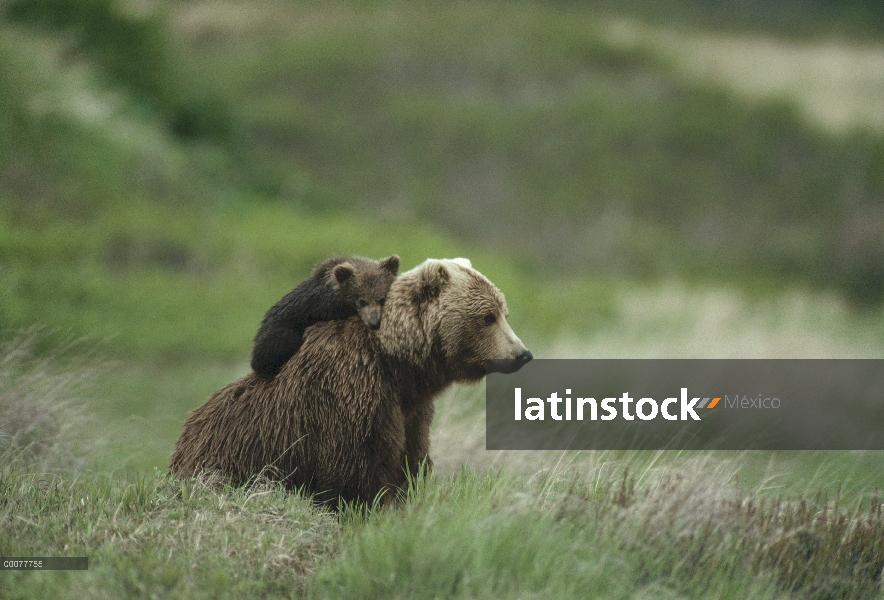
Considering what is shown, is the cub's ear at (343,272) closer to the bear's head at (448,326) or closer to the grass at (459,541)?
the bear's head at (448,326)

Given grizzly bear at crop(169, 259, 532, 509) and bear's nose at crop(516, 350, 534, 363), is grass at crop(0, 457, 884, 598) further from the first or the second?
bear's nose at crop(516, 350, 534, 363)

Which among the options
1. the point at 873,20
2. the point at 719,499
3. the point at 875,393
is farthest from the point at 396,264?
the point at 873,20

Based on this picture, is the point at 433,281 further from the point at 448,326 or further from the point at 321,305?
the point at 321,305

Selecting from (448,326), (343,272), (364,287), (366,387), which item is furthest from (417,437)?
(343,272)

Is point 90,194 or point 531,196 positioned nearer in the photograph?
point 90,194

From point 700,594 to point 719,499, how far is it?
77 centimetres

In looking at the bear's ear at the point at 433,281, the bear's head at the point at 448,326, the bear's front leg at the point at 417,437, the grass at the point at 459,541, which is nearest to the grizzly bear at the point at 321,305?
the bear's head at the point at 448,326

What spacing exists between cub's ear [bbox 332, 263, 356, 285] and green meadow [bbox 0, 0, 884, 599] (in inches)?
50.0

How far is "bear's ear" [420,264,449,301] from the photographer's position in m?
5.11

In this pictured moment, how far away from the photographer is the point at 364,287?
5.19 meters

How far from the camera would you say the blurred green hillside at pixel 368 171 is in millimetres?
17781

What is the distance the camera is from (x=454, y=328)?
506cm

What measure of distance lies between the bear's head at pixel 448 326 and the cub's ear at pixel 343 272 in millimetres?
271

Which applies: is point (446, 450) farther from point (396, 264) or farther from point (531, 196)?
point (531, 196)
